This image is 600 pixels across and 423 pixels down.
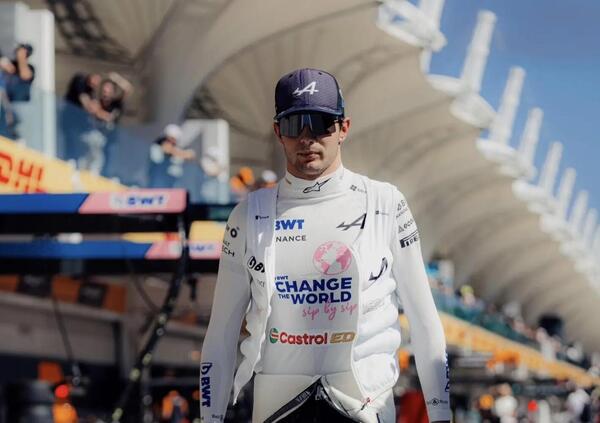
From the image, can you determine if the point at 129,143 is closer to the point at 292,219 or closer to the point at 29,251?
the point at 29,251

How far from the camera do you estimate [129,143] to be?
61.7 ft

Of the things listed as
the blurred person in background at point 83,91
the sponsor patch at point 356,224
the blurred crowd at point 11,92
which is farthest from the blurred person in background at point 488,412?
the sponsor patch at point 356,224

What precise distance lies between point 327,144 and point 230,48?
96.5ft

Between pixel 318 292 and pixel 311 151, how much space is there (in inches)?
16.2

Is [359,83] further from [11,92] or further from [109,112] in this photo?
[11,92]

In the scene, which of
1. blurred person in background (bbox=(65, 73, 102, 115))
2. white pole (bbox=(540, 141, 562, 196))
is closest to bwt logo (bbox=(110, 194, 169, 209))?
blurred person in background (bbox=(65, 73, 102, 115))

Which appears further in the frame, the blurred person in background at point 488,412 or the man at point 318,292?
the blurred person in background at point 488,412

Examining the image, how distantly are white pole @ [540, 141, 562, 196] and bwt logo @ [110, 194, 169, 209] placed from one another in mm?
70163

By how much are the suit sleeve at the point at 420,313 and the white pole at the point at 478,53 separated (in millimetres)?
43059

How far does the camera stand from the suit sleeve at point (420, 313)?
4.23m

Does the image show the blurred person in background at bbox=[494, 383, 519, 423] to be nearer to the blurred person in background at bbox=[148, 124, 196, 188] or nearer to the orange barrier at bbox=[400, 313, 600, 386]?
the orange barrier at bbox=[400, 313, 600, 386]

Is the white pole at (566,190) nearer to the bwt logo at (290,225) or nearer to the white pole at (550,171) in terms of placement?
the white pole at (550,171)

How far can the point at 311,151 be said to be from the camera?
4.18 metres

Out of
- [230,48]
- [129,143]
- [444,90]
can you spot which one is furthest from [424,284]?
[444,90]
